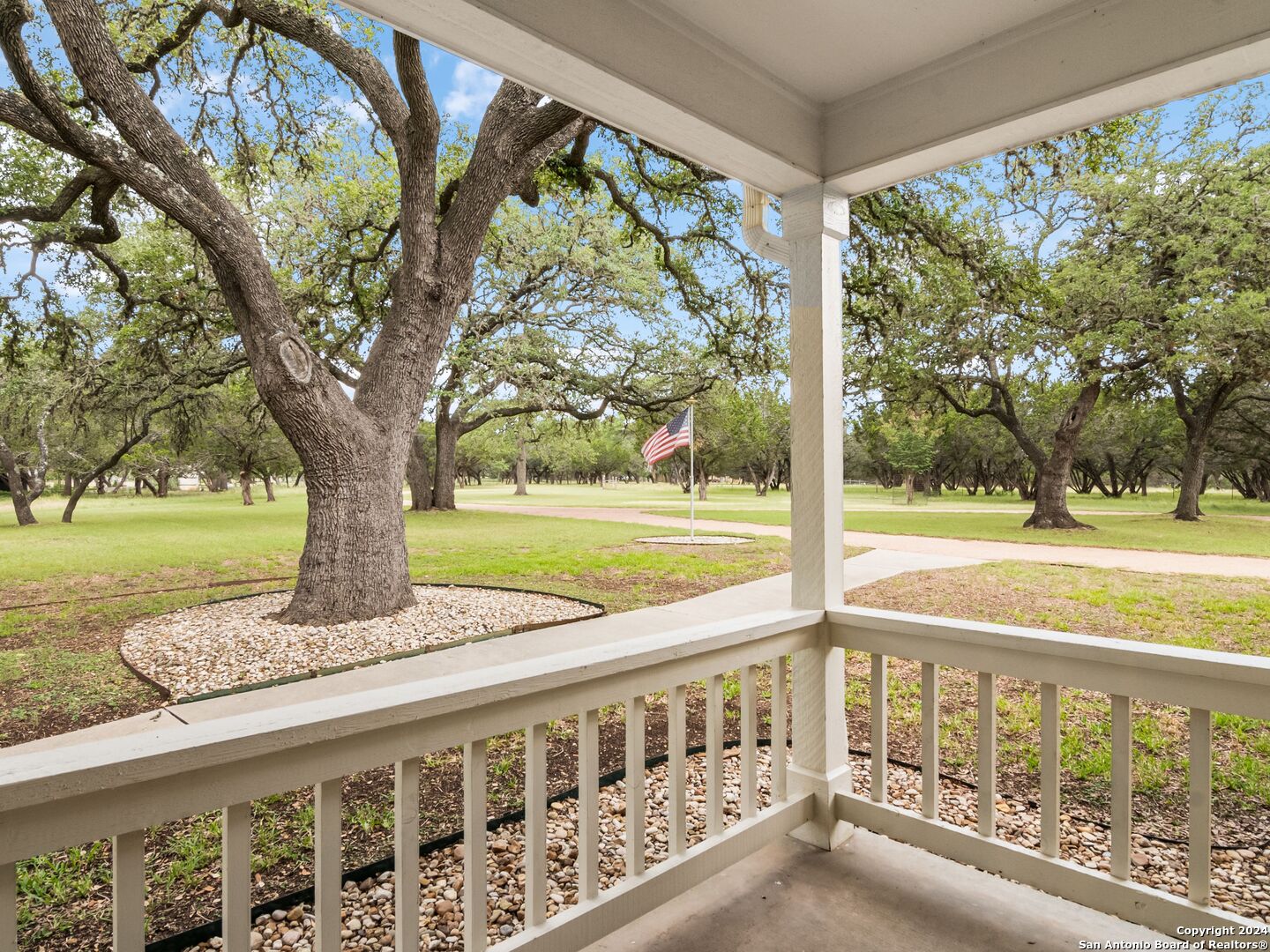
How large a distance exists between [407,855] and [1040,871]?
130 cm

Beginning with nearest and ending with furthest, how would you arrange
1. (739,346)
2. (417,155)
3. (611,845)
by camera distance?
(611,845)
(417,155)
(739,346)

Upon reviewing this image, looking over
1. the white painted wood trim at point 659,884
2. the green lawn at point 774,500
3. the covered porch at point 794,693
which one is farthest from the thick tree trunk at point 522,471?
the white painted wood trim at point 659,884

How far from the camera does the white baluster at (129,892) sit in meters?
0.74

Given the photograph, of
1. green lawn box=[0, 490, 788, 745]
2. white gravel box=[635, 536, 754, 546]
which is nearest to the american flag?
green lawn box=[0, 490, 788, 745]

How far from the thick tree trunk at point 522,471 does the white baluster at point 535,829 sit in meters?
5.82

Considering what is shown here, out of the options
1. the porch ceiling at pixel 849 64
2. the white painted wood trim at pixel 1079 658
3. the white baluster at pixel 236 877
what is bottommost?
the white baluster at pixel 236 877

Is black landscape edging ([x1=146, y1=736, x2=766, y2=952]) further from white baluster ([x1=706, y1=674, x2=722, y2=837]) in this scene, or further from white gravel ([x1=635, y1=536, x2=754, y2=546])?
white gravel ([x1=635, y1=536, x2=754, y2=546])

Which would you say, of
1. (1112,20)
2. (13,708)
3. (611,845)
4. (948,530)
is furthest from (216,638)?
(948,530)

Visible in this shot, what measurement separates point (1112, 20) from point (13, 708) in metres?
4.27

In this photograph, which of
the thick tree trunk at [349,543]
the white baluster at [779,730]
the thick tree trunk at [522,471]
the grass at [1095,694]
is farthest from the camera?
the thick tree trunk at [522,471]

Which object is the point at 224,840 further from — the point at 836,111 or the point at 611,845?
the point at 836,111

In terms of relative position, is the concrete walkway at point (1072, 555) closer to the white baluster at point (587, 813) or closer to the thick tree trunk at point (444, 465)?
the white baluster at point (587, 813)

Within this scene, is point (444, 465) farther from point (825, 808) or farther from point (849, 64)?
point (849, 64)

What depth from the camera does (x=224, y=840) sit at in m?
0.81
